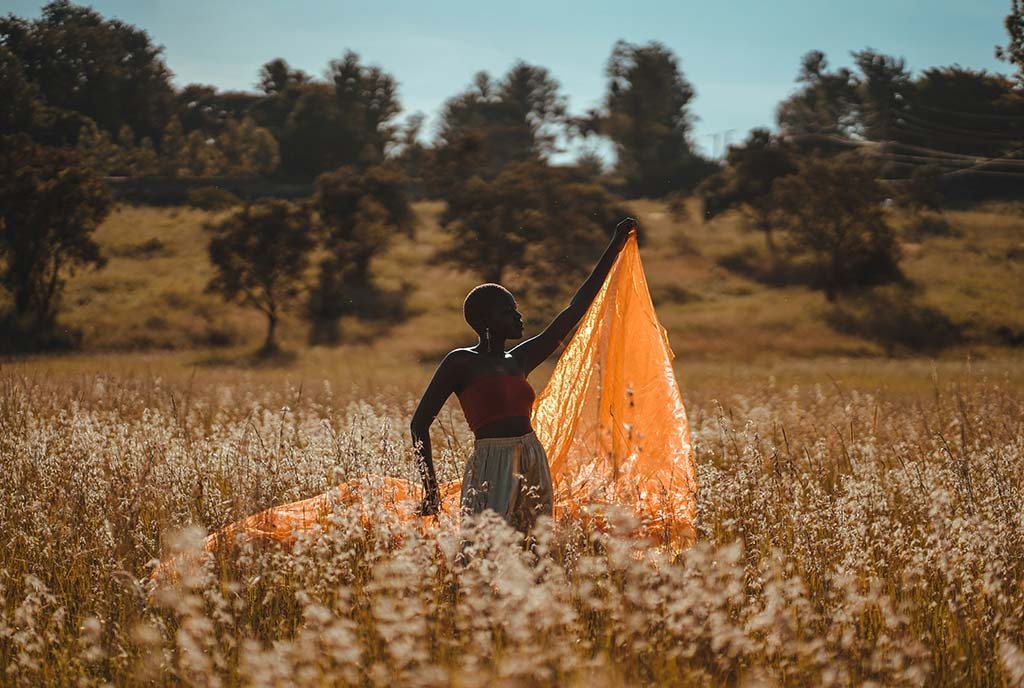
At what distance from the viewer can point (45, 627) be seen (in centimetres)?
430

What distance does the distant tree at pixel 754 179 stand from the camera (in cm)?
5281

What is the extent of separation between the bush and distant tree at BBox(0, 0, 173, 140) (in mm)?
7671

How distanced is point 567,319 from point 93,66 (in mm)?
56162

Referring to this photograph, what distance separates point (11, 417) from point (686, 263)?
44.2 metres

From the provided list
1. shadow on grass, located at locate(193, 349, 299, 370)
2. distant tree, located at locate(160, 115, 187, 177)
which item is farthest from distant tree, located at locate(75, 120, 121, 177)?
shadow on grass, located at locate(193, 349, 299, 370)

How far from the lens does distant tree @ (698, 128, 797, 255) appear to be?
52812 mm

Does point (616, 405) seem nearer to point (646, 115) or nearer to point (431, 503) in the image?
point (431, 503)

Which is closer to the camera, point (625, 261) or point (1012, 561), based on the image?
point (1012, 561)

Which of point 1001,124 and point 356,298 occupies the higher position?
point 1001,124

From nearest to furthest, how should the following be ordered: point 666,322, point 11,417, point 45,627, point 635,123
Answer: point 45,627 < point 11,417 < point 666,322 < point 635,123

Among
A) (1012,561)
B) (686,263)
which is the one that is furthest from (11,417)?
(686,263)

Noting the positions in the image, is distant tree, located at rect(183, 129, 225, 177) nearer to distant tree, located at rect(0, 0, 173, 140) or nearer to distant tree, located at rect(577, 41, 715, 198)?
distant tree, located at rect(0, 0, 173, 140)

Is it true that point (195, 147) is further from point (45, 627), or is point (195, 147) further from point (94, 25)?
point (45, 627)

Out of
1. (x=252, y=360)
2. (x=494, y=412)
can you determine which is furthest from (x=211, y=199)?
(x=494, y=412)
